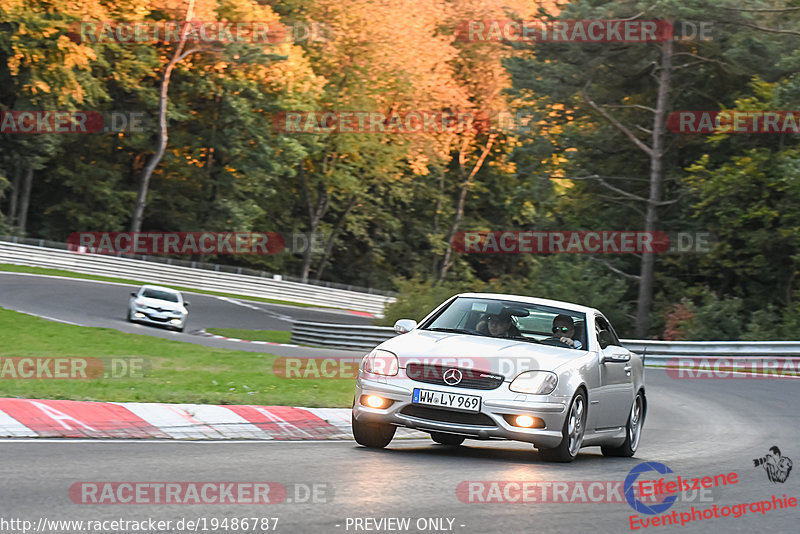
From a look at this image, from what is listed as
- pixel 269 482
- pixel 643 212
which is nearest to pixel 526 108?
pixel 643 212

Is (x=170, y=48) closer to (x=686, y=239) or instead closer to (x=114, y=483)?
(x=686, y=239)

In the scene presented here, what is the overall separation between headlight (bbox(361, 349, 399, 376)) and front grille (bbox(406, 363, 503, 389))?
0.71 ft

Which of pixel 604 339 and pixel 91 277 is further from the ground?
pixel 604 339

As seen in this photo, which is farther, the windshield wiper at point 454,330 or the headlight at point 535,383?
the windshield wiper at point 454,330

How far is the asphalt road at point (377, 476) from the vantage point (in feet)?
22.8

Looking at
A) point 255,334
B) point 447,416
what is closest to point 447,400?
point 447,416

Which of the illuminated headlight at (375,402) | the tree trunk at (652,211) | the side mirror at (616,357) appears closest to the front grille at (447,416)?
the illuminated headlight at (375,402)

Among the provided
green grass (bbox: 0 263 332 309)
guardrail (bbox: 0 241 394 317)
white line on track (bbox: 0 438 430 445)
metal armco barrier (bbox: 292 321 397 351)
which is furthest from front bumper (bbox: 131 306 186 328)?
white line on track (bbox: 0 438 430 445)

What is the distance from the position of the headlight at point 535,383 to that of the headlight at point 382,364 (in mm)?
1031

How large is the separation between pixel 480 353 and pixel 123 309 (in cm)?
3089

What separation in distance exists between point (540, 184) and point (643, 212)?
3744 mm

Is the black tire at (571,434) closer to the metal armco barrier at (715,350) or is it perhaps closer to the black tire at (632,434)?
the black tire at (632,434)

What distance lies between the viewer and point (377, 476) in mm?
8781

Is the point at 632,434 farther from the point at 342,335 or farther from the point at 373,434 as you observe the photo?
the point at 342,335
